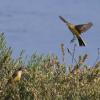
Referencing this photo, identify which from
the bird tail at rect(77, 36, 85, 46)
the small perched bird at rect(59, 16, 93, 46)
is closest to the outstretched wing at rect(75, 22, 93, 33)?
the small perched bird at rect(59, 16, 93, 46)

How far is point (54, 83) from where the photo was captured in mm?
9031

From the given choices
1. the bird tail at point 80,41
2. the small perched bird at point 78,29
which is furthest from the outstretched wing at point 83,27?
the bird tail at point 80,41

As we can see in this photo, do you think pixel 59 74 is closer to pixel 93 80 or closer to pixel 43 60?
pixel 93 80

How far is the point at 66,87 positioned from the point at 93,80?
847 millimetres

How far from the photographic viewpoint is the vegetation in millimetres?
8719

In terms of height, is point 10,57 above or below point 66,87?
above

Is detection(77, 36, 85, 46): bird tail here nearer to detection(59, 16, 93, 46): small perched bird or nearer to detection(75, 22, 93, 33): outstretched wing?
detection(59, 16, 93, 46): small perched bird

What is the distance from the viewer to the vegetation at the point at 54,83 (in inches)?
343

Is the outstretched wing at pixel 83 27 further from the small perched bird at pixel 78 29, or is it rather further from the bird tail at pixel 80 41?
the bird tail at pixel 80 41

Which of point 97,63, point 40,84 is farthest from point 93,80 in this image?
point 40,84

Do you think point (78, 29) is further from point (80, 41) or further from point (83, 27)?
point (80, 41)

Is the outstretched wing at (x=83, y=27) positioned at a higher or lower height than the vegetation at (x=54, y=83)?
higher

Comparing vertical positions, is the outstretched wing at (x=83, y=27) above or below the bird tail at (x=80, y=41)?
above

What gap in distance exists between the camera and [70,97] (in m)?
8.96
